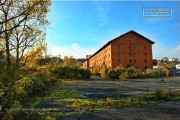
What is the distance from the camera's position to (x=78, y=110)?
877 centimetres

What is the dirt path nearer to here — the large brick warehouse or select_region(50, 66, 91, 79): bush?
select_region(50, 66, 91, 79): bush

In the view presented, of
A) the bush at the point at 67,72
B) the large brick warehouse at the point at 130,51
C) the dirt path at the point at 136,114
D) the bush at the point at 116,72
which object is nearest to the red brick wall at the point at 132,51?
the large brick warehouse at the point at 130,51

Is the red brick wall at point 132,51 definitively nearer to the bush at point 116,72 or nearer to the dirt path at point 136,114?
the bush at point 116,72

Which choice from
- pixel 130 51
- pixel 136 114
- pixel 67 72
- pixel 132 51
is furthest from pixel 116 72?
pixel 136 114

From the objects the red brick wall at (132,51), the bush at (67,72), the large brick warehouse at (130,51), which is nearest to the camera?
the bush at (67,72)

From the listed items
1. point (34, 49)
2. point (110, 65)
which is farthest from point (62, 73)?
point (110, 65)

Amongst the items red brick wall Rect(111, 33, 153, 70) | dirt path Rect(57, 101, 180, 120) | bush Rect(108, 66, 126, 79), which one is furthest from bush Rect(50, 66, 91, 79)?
dirt path Rect(57, 101, 180, 120)

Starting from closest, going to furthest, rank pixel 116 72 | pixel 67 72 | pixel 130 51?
pixel 67 72 → pixel 116 72 → pixel 130 51

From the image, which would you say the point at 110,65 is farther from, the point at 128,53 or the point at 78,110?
the point at 78,110

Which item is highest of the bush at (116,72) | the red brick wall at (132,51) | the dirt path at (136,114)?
the red brick wall at (132,51)

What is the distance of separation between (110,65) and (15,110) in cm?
4883

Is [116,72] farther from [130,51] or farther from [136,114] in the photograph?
[136,114]

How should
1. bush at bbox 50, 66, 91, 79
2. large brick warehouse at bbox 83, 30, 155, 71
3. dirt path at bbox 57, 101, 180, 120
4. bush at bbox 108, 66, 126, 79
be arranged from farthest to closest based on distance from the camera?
1. large brick warehouse at bbox 83, 30, 155, 71
2. bush at bbox 108, 66, 126, 79
3. bush at bbox 50, 66, 91, 79
4. dirt path at bbox 57, 101, 180, 120

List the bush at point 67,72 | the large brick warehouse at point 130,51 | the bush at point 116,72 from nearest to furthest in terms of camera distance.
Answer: the bush at point 67,72
the bush at point 116,72
the large brick warehouse at point 130,51
